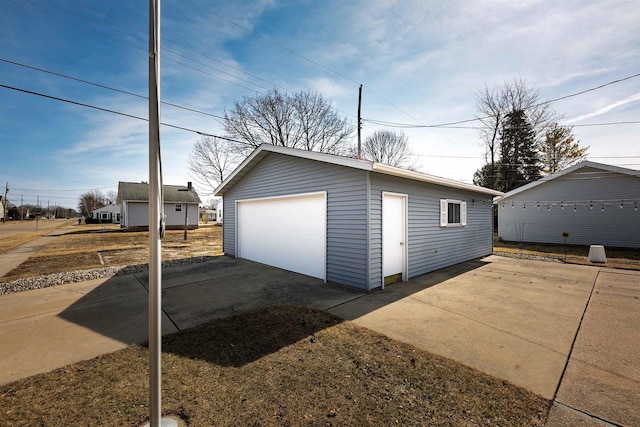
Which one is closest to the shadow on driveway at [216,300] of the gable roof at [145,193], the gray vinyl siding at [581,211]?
the gray vinyl siding at [581,211]

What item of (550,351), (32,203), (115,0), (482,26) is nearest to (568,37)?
(482,26)

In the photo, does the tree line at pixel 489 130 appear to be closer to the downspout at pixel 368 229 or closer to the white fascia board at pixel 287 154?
the white fascia board at pixel 287 154

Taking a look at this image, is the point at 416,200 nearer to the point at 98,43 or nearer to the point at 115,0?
the point at 115,0

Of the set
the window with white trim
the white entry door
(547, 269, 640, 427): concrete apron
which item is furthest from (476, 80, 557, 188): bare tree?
(547, 269, 640, 427): concrete apron

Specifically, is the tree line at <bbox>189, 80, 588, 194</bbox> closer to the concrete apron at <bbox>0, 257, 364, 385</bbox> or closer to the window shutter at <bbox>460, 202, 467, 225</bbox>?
the window shutter at <bbox>460, 202, 467, 225</bbox>

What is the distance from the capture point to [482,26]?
695cm

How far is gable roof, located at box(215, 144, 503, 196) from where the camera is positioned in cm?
545

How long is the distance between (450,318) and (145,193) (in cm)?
2747

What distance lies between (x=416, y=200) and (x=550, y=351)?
4.47 meters

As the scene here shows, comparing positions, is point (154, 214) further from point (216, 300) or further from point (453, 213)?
point (453, 213)

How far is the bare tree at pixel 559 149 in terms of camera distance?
65.0 ft

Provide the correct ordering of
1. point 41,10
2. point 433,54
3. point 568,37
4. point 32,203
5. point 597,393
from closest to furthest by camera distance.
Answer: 1. point 597,393
2. point 41,10
3. point 568,37
4. point 433,54
5. point 32,203

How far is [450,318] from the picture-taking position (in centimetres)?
428

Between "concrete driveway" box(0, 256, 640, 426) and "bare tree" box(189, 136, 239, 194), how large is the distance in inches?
805
